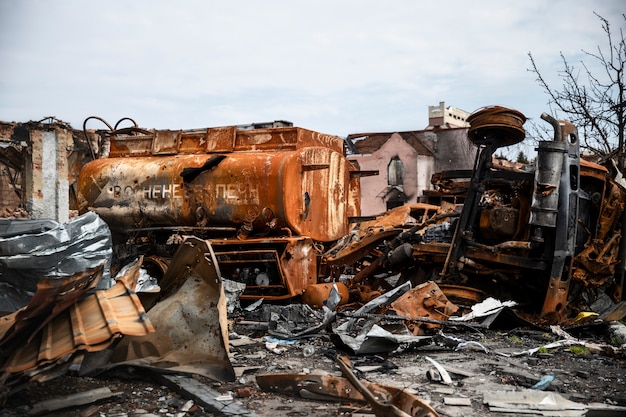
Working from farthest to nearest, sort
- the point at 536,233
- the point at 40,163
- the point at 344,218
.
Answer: the point at 40,163
the point at 344,218
the point at 536,233

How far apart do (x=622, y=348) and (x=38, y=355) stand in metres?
5.50

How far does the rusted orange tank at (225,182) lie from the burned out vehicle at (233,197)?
17 mm

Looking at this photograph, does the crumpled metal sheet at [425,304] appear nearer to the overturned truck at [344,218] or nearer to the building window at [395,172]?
the overturned truck at [344,218]

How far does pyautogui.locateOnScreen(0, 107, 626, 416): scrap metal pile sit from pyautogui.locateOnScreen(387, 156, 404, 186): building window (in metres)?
16.6

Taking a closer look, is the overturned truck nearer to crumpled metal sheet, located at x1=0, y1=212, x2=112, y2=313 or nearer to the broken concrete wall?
crumpled metal sheet, located at x1=0, y1=212, x2=112, y2=313

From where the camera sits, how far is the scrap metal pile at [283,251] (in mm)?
4516

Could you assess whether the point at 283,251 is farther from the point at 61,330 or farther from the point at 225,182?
the point at 61,330

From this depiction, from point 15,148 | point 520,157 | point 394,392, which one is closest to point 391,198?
point 520,157

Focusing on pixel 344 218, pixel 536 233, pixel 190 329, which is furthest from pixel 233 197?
pixel 536 233

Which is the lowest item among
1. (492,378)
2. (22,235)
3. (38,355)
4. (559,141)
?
(492,378)

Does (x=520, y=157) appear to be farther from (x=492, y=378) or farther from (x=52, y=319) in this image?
(x=52, y=319)

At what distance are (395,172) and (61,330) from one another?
24.6 metres

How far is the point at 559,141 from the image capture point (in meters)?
7.46

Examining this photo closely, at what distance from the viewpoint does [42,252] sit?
179 inches
